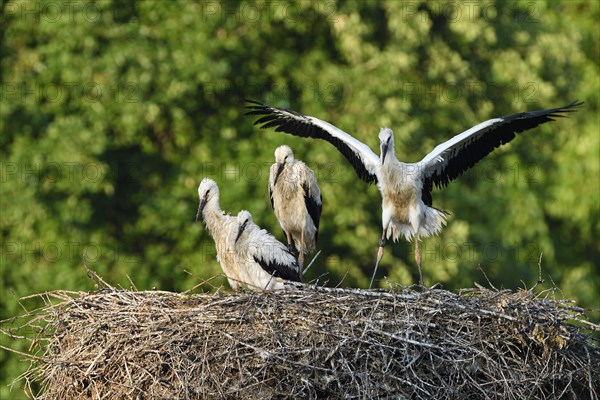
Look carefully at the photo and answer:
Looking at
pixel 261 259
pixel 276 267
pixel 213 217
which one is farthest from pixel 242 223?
pixel 213 217

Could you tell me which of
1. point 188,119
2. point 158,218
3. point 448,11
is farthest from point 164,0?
point 448,11

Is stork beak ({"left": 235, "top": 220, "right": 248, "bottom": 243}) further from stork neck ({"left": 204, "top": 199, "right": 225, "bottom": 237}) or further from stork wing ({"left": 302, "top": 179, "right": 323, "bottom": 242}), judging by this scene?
stork wing ({"left": 302, "top": 179, "right": 323, "bottom": 242})

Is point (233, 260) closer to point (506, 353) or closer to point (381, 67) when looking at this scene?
point (506, 353)

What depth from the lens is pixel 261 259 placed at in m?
9.78

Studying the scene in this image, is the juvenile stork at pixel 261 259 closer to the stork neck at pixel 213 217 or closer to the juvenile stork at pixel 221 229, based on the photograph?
the juvenile stork at pixel 221 229

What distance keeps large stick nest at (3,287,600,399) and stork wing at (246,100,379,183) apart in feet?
7.07

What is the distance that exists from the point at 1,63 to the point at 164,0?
7.22 ft

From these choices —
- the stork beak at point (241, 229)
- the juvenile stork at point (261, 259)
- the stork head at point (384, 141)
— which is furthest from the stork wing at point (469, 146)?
the stork beak at point (241, 229)

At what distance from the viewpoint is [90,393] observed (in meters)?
8.38

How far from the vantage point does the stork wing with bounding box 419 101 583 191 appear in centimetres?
1006

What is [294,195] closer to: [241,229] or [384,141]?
[241,229]

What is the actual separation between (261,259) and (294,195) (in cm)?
119

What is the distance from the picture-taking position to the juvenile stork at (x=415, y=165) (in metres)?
10.2

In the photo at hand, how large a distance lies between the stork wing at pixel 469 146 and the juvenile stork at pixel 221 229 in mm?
1713
